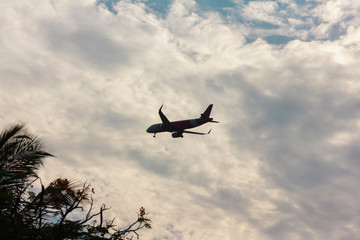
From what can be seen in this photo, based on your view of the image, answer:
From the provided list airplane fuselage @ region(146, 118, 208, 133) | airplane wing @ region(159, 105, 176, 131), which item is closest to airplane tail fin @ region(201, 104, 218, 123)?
airplane fuselage @ region(146, 118, 208, 133)

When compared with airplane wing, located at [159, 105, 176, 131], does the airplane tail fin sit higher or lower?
higher

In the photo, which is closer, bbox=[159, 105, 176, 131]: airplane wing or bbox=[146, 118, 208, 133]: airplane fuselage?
bbox=[159, 105, 176, 131]: airplane wing

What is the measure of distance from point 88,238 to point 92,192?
182cm

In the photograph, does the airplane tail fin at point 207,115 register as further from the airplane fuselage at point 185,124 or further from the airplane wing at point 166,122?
the airplane wing at point 166,122

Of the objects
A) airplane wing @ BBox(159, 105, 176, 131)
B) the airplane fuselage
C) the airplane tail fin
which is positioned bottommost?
airplane wing @ BBox(159, 105, 176, 131)

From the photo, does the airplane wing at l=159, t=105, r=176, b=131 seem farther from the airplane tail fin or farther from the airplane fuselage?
the airplane tail fin

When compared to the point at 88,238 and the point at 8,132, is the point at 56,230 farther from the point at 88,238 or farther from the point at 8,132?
the point at 8,132

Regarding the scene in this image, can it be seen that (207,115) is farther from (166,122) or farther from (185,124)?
(166,122)

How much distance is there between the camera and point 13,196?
12.6 metres

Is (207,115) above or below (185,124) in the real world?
above

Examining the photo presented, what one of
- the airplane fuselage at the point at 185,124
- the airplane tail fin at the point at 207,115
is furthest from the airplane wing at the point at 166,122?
the airplane tail fin at the point at 207,115

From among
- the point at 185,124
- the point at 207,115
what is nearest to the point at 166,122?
the point at 185,124

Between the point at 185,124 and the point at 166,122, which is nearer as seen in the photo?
the point at 166,122

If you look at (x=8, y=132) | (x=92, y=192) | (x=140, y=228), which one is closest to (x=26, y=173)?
(x=8, y=132)
